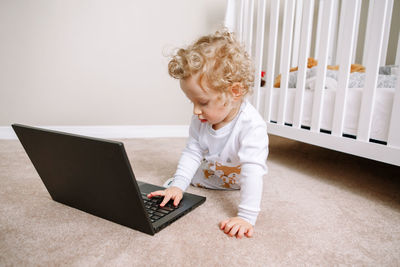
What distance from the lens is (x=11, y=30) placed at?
4.90 feet

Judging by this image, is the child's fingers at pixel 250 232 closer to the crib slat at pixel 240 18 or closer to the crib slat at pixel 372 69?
the crib slat at pixel 372 69

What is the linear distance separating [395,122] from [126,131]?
146cm

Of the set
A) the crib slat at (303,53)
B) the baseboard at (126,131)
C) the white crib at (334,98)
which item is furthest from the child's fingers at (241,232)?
the baseboard at (126,131)

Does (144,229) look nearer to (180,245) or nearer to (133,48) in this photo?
(180,245)

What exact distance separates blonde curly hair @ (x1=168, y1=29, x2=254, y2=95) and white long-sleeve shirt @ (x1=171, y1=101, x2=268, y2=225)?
116 mm

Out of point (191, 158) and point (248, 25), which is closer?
point (191, 158)

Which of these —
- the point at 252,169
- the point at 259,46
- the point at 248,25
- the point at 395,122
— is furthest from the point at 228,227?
the point at 248,25

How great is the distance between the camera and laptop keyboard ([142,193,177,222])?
0.60m

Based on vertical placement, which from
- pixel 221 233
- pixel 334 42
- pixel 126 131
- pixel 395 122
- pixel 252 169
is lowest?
pixel 126 131

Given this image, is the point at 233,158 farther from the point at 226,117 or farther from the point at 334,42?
the point at 334,42

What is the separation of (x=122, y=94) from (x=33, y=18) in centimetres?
65

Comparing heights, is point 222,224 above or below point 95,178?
below

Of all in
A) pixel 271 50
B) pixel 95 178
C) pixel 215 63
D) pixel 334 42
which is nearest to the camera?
pixel 95 178

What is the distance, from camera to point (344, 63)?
32.6 inches
